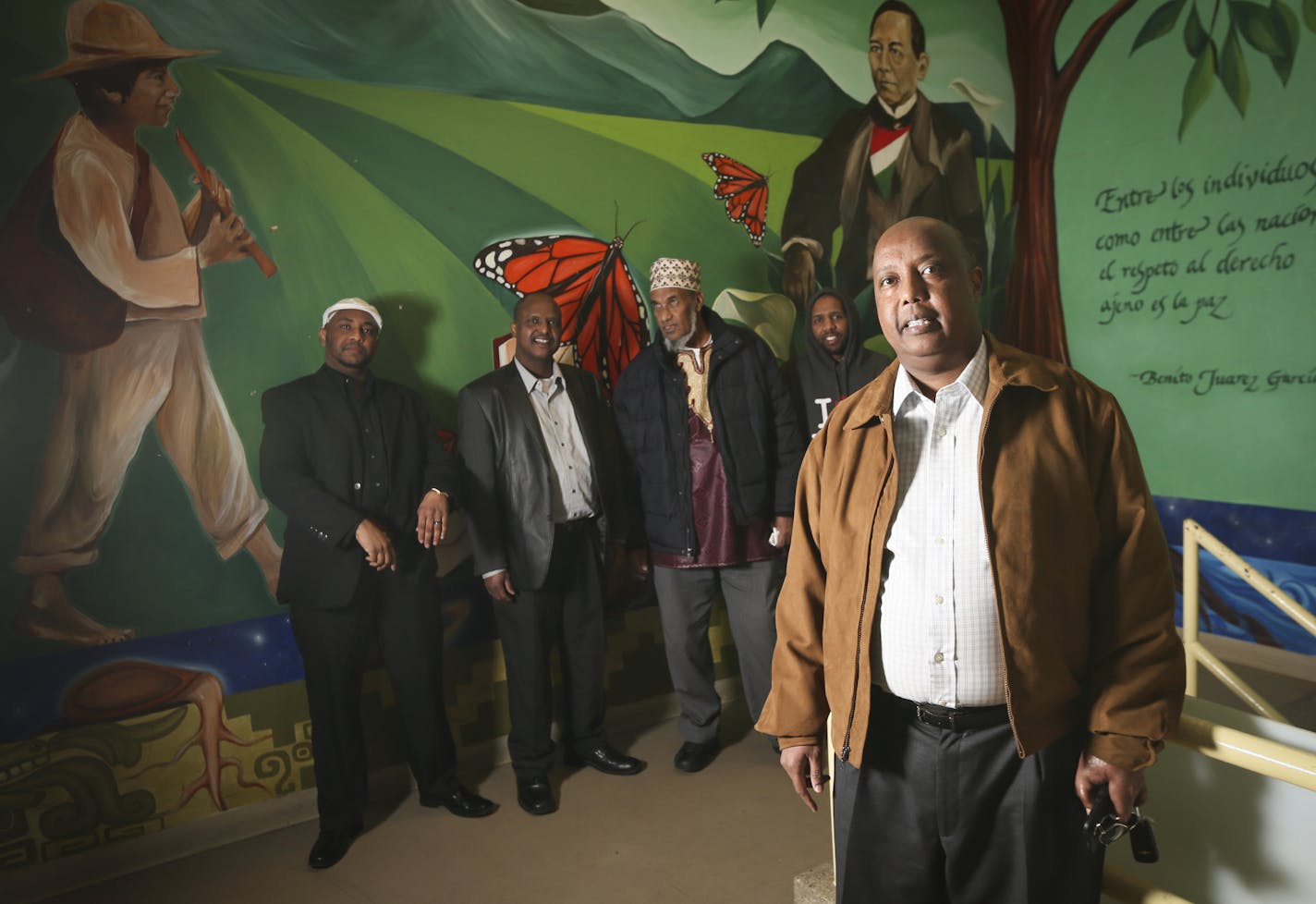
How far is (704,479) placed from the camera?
135 inches

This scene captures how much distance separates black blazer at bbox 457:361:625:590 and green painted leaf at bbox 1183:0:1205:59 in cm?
370

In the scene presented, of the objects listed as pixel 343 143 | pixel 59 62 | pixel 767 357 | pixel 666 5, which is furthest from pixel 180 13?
pixel 767 357

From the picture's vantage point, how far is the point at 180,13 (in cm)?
293

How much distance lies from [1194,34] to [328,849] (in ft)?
16.7

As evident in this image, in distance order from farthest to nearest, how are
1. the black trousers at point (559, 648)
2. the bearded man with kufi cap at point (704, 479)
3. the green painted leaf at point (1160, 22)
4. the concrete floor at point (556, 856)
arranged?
1. the green painted leaf at point (1160, 22)
2. the bearded man with kufi cap at point (704, 479)
3. the black trousers at point (559, 648)
4. the concrete floor at point (556, 856)

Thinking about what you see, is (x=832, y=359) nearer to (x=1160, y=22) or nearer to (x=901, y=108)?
(x=901, y=108)

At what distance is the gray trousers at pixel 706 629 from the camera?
3498 millimetres

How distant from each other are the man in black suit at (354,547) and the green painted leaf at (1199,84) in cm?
392

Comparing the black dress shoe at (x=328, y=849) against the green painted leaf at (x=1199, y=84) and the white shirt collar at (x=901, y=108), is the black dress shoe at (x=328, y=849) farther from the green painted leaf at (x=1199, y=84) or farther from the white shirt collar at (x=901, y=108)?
the green painted leaf at (x=1199, y=84)

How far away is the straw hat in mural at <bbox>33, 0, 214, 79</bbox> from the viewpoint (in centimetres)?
275

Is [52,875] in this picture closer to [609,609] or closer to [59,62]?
[609,609]

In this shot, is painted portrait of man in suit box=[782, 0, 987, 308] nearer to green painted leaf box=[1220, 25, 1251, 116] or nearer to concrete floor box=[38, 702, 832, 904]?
green painted leaf box=[1220, 25, 1251, 116]

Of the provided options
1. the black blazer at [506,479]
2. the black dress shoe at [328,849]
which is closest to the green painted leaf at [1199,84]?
the black blazer at [506,479]

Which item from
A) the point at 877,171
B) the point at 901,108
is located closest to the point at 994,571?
the point at 877,171
